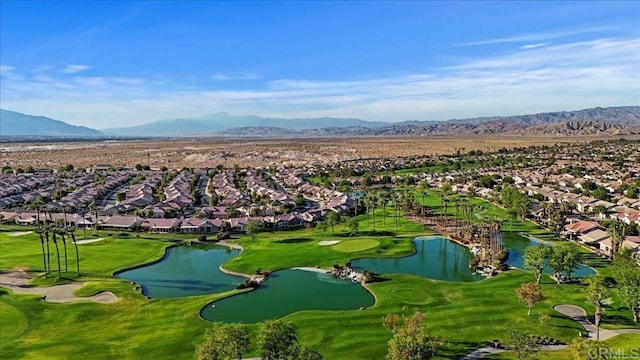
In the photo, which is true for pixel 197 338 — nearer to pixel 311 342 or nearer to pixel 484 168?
pixel 311 342

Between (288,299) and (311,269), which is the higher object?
(311,269)

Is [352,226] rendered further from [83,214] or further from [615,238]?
[83,214]

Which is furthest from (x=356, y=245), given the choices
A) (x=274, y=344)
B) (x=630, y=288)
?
(x=274, y=344)

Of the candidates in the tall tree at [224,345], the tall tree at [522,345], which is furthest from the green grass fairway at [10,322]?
the tall tree at [522,345]

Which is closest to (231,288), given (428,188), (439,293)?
(439,293)

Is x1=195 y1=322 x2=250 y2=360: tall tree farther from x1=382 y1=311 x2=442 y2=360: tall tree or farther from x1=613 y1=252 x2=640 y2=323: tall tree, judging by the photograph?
x1=613 y1=252 x2=640 y2=323: tall tree

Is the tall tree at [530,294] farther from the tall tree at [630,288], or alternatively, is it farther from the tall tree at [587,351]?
the tall tree at [587,351]
